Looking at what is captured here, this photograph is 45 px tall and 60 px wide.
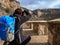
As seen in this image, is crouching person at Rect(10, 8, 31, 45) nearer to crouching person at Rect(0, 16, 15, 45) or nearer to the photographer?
the photographer

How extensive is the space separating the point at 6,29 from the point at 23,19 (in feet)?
2.04

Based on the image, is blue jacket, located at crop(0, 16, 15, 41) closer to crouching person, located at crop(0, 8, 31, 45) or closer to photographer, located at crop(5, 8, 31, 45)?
crouching person, located at crop(0, 8, 31, 45)

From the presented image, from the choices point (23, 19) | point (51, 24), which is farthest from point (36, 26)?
point (23, 19)

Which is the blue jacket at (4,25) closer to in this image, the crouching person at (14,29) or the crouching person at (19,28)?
the crouching person at (14,29)

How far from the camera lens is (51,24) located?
7.27 m

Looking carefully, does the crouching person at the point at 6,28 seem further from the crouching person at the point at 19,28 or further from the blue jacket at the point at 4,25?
the crouching person at the point at 19,28

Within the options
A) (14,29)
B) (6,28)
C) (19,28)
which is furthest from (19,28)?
(6,28)

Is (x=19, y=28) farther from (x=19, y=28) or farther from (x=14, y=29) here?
(x=14, y=29)

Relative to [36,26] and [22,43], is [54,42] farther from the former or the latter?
[36,26]

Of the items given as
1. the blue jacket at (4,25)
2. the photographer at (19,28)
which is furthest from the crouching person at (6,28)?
the photographer at (19,28)

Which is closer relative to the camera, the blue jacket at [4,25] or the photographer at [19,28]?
the blue jacket at [4,25]

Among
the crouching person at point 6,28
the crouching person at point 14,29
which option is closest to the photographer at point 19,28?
the crouching person at point 14,29

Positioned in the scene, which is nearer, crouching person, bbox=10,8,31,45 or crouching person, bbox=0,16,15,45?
crouching person, bbox=0,16,15,45

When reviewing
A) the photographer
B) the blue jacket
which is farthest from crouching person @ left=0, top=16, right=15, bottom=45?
the photographer
